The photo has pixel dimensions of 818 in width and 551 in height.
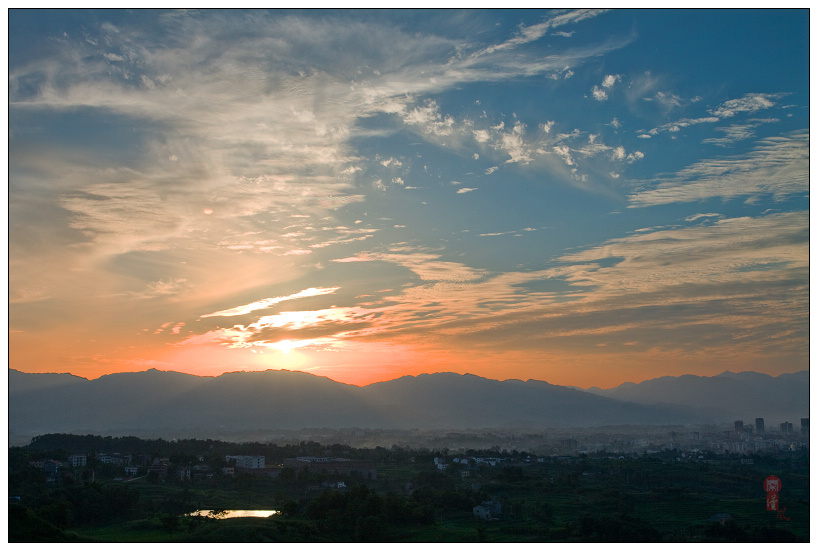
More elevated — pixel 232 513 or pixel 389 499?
pixel 389 499

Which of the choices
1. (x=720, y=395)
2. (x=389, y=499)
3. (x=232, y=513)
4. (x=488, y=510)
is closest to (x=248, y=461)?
(x=232, y=513)

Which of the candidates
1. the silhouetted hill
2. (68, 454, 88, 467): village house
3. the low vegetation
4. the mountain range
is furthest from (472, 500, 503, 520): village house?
the mountain range

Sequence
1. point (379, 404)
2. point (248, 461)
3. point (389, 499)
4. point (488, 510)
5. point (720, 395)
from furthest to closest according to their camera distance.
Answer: point (379, 404) → point (720, 395) → point (248, 461) → point (488, 510) → point (389, 499)

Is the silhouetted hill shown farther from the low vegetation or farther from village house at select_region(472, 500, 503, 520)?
village house at select_region(472, 500, 503, 520)

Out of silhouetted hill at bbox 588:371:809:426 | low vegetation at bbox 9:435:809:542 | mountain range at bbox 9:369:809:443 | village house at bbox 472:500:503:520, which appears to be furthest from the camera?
mountain range at bbox 9:369:809:443

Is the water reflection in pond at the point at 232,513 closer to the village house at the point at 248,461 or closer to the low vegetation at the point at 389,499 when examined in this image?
the low vegetation at the point at 389,499

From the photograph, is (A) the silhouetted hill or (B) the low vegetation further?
(A) the silhouetted hill

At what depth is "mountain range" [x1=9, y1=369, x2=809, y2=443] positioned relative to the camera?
6119 centimetres

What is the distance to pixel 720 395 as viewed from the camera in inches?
2525

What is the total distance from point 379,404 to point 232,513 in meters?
59.5

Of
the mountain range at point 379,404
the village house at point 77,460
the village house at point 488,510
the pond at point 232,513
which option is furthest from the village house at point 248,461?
the mountain range at point 379,404

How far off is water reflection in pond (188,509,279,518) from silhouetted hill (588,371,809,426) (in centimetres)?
3522

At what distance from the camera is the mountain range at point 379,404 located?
61.2m

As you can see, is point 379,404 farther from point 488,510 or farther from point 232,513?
point 232,513
